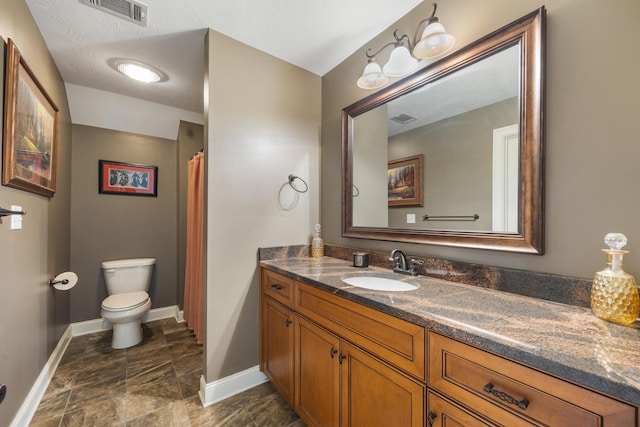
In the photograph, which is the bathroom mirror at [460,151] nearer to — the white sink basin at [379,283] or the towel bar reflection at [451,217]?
the towel bar reflection at [451,217]

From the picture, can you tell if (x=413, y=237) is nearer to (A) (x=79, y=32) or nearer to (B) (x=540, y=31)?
(B) (x=540, y=31)

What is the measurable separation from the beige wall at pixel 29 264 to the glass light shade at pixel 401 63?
1.89 m

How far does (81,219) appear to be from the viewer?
2639 mm

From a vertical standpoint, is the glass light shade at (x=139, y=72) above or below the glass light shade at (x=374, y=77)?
above

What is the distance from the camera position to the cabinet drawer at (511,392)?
0.54 metres

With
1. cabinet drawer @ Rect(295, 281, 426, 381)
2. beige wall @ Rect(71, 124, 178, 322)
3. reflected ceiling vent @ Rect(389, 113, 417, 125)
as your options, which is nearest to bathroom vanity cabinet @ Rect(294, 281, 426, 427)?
cabinet drawer @ Rect(295, 281, 426, 381)

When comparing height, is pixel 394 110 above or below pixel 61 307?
above

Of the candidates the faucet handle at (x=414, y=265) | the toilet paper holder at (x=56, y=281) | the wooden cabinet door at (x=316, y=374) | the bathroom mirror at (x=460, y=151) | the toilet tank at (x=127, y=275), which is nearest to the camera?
the bathroom mirror at (x=460, y=151)

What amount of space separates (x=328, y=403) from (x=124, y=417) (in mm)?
1275

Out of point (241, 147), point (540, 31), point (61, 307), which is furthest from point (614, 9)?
point (61, 307)

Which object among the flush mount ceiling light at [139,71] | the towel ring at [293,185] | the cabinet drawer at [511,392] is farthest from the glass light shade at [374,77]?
the flush mount ceiling light at [139,71]

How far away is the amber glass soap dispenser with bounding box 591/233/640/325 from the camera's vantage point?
2.50 ft

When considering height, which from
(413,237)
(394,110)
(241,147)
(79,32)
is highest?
(79,32)

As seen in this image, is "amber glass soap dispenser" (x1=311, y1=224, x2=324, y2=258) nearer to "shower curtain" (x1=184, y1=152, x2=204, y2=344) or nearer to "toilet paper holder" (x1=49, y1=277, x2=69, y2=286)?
"shower curtain" (x1=184, y1=152, x2=204, y2=344)
